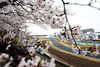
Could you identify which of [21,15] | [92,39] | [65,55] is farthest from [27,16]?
[92,39]

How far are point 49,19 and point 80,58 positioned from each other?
24.6 ft

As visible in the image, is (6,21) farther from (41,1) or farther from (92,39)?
(92,39)

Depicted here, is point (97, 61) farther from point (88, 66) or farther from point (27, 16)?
point (27, 16)

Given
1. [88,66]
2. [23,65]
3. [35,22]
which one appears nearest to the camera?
[23,65]

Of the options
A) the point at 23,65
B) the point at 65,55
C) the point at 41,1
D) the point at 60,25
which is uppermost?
the point at 41,1

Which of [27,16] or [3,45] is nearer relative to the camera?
[3,45]

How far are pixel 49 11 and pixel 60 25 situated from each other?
0.72 meters

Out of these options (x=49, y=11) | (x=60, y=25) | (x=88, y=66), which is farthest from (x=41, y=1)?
(x=88, y=66)

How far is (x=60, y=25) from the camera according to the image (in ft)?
6.28

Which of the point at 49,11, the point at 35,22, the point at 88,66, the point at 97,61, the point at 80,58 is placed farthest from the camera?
the point at 80,58

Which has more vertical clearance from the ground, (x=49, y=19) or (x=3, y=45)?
(x=49, y=19)

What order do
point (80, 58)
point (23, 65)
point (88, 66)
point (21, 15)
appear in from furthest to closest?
point (80, 58) < point (88, 66) < point (21, 15) < point (23, 65)

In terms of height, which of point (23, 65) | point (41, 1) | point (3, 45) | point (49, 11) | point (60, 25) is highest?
point (41, 1)

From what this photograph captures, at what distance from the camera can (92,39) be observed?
18.8 m
